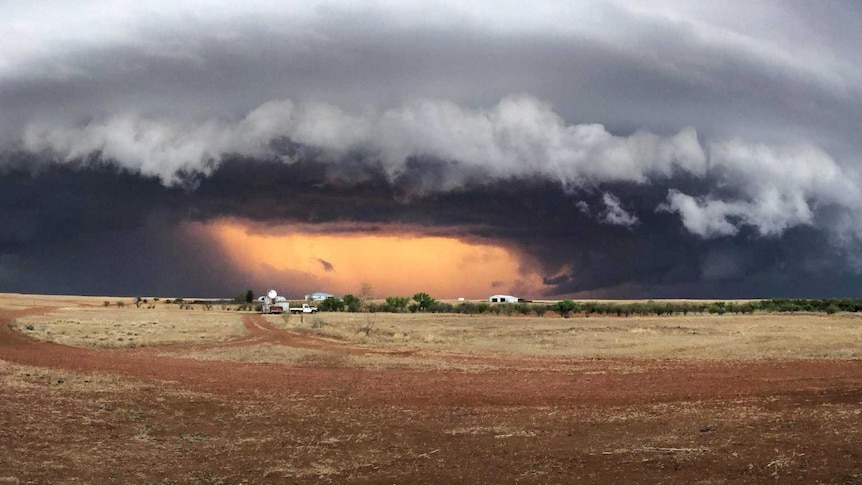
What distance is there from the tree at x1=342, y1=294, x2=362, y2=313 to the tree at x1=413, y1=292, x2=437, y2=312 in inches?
447

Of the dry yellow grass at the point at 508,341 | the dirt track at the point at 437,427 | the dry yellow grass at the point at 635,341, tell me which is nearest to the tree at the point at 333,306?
the dry yellow grass at the point at 508,341

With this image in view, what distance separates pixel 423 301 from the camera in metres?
141

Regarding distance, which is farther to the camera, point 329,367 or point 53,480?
point 329,367

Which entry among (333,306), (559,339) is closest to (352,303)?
(333,306)

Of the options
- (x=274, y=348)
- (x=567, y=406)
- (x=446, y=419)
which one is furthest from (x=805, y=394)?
(x=274, y=348)

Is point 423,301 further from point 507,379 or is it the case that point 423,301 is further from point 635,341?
point 507,379

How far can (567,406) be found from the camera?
2252 centimetres

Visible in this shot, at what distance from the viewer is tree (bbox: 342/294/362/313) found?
136625 mm

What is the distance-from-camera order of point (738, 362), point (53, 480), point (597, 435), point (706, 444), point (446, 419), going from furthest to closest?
1. point (738, 362)
2. point (446, 419)
3. point (597, 435)
4. point (706, 444)
5. point (53, 480)

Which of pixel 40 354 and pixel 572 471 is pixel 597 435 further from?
pixel 40 354

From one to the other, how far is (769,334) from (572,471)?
146 ft

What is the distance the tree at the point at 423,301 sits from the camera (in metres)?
139

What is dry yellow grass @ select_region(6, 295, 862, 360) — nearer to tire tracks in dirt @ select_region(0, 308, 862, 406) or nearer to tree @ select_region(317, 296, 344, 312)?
tire tracks in dirt @ select_region(0, 308, 862, 406)

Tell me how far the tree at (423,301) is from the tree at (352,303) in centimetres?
1136
